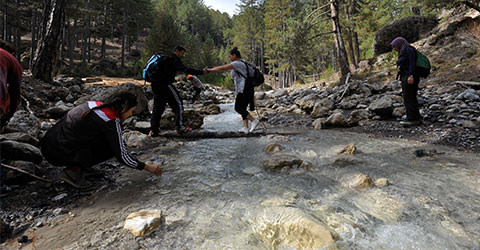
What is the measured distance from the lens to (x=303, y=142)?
5.27 meters

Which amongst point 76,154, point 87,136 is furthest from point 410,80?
point 76,154

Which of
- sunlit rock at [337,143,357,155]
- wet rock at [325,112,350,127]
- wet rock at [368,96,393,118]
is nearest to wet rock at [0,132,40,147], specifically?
sunlit rock at [337,143,357,155]

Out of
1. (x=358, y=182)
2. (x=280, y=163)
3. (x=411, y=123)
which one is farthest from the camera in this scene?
(x=411, y=123)

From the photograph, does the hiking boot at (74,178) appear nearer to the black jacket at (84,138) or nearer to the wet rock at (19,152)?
the black jacket at (84,138)

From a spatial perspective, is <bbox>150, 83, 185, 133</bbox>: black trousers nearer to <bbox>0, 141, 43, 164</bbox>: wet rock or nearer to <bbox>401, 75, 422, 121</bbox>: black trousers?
<bbox>0, 141, 43, 164</bbox>: wet rock

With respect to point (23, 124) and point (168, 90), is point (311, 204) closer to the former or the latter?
point (168, 90)

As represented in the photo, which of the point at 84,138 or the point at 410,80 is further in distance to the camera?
the point at 410,80

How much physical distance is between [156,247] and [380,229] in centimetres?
190

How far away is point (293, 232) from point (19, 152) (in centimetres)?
353

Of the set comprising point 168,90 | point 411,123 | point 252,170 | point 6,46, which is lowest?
point 252,170

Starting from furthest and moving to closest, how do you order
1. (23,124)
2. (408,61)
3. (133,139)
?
1. (408,61)
2. (133,139)
3. (23,124)

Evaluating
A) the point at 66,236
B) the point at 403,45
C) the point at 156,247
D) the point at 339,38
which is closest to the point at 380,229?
the point at 156,247

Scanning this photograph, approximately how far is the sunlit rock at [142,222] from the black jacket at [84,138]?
2.21 feet

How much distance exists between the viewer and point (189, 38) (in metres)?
43.5
